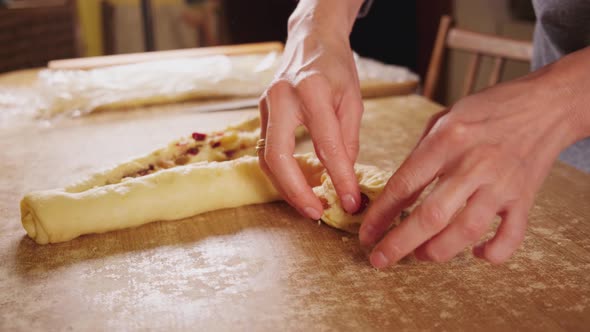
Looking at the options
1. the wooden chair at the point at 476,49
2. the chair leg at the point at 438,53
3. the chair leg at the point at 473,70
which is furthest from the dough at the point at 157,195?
the chair leg at the point at 438,53

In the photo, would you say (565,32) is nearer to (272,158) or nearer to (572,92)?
(572,92)

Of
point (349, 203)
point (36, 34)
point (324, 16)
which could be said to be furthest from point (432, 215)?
point (36, 34)

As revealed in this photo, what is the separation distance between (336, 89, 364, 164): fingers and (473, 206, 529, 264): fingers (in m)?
0.33

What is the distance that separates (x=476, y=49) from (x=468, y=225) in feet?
4.93

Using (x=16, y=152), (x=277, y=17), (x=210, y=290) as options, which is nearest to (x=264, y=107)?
(x=210, y=290)

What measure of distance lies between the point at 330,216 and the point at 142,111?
1.13m

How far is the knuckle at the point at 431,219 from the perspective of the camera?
31.7 inches

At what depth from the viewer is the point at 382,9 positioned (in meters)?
4.19

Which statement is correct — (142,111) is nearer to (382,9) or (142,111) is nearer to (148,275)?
(148,275)

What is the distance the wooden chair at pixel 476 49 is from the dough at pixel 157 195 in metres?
1.03

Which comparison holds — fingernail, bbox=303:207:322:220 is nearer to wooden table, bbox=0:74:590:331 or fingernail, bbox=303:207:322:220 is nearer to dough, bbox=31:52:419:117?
wooden table, bbox=0:74:590:331

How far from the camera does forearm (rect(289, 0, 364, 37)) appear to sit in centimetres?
120

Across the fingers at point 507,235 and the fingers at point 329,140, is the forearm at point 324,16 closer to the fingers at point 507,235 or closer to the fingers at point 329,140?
the fingers at point 329,140

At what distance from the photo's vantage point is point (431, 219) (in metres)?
0.81
